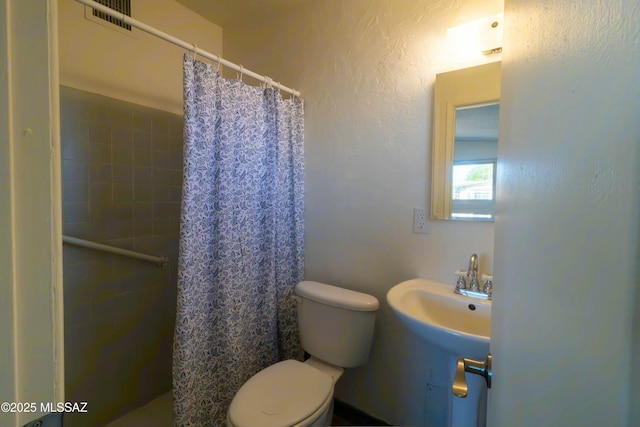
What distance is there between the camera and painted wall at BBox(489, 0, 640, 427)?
0.62 feet

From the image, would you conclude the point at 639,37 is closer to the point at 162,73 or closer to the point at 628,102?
the point at 628,102

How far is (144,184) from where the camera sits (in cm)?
167

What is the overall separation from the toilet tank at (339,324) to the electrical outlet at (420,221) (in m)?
0.41

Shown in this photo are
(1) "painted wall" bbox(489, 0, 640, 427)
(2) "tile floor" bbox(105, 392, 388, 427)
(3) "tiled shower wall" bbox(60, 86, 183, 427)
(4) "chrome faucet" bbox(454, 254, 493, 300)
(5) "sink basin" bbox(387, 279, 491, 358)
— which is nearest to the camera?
(1) "painted wall" bbox(489, 0, 640, 427)

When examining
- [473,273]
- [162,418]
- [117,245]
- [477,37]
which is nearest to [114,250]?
[117,245]

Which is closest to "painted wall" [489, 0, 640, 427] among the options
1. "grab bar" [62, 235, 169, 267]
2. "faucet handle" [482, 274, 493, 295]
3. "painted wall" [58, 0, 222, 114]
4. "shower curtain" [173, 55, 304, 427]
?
"faucet handle" [482, 274, 493, 295]

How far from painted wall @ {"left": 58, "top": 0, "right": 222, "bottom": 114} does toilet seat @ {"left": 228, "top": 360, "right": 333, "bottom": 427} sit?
67.5 inches

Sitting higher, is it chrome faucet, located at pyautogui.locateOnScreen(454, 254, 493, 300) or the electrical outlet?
the electrical outlet

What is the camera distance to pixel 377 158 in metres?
1.46

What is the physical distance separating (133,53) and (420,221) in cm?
191

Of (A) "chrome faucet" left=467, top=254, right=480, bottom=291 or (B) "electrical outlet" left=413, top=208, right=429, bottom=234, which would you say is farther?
(B) "electrical outlet" left=413, top=208, right=429, bottom=234

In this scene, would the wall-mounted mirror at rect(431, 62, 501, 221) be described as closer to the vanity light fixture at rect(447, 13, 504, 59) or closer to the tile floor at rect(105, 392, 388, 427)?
the vanity light fixture at rect(447, 13, 504, 59)

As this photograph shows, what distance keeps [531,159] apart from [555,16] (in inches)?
6.4

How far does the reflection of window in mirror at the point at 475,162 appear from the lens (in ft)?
3.83
